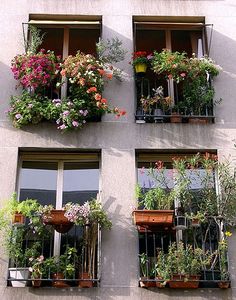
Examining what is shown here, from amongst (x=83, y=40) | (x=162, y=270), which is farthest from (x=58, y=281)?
(x=83, y=40)

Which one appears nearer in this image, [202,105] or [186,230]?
[186,230]

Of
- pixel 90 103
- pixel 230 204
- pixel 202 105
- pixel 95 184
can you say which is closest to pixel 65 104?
pixel 90 103

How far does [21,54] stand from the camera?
43.5 ft

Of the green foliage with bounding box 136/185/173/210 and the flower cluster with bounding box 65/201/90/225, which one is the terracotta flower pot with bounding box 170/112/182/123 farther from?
the flower cluster with bounding box 65/201/90/225

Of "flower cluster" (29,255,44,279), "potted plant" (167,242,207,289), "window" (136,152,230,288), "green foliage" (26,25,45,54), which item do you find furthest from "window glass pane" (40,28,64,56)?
"potted plant" (167,242,207,289)

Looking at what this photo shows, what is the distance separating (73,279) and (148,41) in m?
6.03

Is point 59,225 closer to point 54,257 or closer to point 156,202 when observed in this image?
point 54,257

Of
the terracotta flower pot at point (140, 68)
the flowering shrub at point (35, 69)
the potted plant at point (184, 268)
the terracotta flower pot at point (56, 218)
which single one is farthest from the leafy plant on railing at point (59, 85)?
the potted plant at point (184, 268)

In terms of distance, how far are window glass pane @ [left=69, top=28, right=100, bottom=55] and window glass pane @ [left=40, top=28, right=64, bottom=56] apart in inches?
8.8

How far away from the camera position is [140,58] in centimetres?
1316

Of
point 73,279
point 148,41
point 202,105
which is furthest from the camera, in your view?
point 148,41

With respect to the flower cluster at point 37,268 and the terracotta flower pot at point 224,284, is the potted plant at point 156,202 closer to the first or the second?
the terracotta flower pot at point 224,284

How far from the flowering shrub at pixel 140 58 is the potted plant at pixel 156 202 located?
226 centimetres

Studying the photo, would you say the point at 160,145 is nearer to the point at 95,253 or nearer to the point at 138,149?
the point at 138,149
